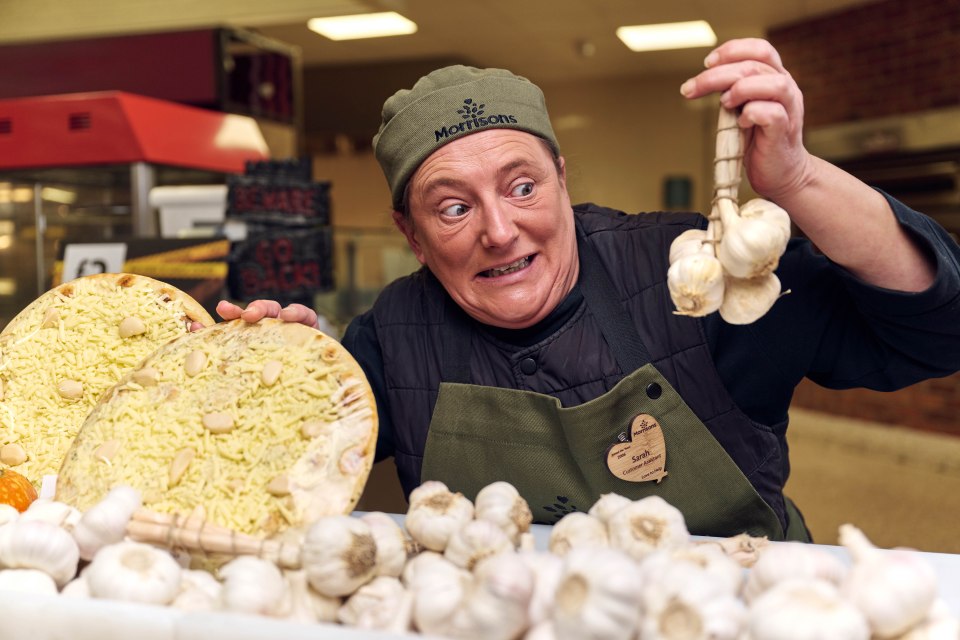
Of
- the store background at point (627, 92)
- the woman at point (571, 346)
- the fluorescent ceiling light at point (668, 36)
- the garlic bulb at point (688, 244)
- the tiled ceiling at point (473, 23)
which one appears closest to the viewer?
the garlic bulb at point (688, 244)

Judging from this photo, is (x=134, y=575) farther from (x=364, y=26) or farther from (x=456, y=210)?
(x=364, y=26)

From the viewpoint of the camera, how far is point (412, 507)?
3.25ft

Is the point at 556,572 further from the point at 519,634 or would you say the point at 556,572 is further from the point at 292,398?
the point at 292,398

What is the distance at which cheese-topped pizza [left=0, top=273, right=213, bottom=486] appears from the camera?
127 centimetres

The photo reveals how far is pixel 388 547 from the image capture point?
882 millimetres

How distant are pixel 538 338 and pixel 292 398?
57 centimetres

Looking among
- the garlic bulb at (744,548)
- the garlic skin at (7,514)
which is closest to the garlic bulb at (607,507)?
the garlic bulb at (744,548)

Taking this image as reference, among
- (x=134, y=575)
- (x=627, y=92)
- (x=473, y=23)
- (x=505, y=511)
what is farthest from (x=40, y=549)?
(x=627, y=92)

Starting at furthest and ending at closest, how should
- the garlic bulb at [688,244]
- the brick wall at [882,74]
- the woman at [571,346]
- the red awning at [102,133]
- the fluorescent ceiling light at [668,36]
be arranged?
1. the fluorescent ceiling light at [668,36]
2. the brick wall at [882,74]
3. the red awning at [102,133]
4. the woman at [571,346]
5. the garlic bulb at [688,244]

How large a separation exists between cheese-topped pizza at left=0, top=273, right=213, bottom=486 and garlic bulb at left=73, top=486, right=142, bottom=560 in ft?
1.19

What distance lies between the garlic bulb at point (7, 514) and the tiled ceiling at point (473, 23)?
17.2 feet

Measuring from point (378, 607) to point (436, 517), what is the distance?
0.45 ft

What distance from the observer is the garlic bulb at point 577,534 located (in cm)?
91

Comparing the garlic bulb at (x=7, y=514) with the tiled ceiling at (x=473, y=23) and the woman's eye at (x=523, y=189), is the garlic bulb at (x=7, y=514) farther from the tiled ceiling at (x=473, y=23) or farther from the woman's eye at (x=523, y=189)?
the tiled ceiling at (x=473, y=23)
